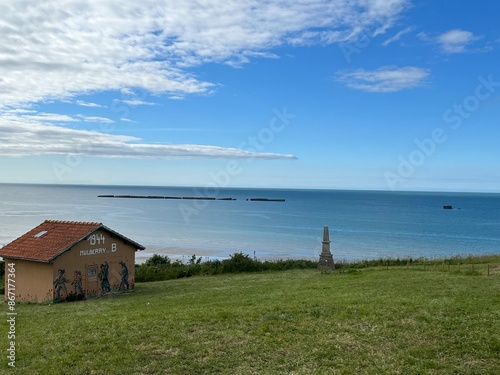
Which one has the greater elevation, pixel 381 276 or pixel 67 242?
pixel 67 242

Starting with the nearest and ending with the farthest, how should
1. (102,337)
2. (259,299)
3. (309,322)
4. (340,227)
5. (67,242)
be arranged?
1. (102,337)
2. (309,322)
3. (259,299)
4. (67,242)
5. (340,227)

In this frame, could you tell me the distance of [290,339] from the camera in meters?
9.55

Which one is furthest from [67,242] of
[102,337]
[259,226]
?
[259,226]

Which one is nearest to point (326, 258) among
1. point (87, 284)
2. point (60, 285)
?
point (87, 284)

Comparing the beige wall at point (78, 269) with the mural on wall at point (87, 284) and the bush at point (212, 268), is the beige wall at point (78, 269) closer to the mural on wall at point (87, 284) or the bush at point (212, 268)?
the mural on wall at point (87, 284)

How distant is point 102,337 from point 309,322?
179 inches

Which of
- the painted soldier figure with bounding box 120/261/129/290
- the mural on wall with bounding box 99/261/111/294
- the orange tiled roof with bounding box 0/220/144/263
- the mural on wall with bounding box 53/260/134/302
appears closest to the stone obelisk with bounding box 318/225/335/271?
the mural on wall with bounding box 53/260/134/302

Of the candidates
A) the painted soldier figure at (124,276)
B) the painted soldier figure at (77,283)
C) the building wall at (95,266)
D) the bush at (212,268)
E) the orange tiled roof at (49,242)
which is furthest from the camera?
the bush at (212,268)

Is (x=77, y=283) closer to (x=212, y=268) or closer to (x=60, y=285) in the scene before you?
(x=60, y=285)

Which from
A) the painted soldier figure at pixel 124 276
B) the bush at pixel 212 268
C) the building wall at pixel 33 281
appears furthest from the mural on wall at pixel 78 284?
the bush at pixel 212 268

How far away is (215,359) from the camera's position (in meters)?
8.55

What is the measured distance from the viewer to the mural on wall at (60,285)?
20203 millimetres

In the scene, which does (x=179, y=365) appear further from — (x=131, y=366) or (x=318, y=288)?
(x=318, y=288)

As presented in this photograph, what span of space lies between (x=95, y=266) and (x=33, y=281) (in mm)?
2659
